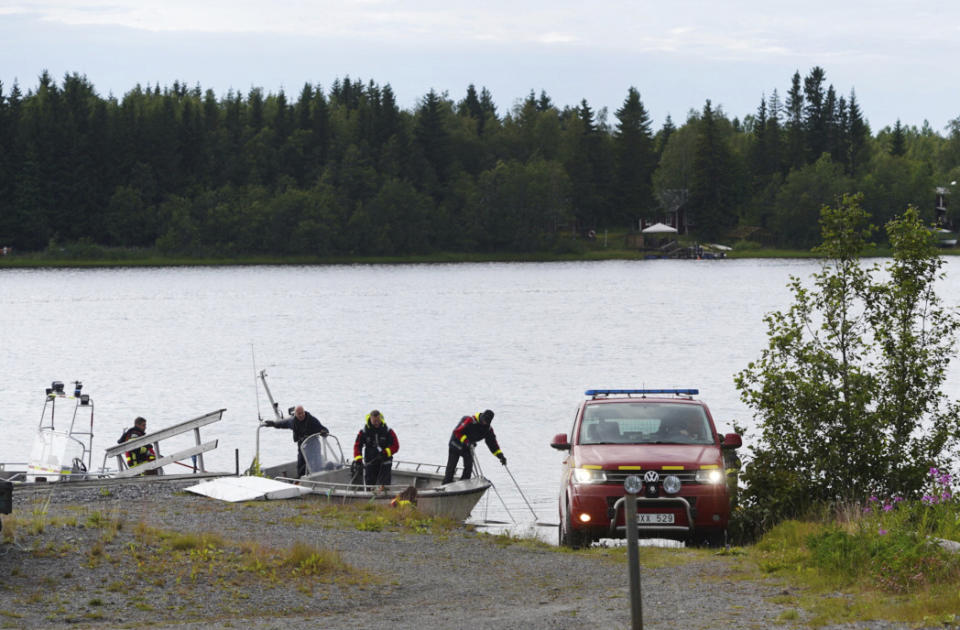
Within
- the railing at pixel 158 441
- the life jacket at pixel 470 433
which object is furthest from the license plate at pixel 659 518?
the railing at pixel 158 441

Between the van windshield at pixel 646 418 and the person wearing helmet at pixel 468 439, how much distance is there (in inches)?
195

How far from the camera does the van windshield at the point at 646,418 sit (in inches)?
600

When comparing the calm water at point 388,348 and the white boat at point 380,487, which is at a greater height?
the white boat at point 380,487

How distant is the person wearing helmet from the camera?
20625 mm

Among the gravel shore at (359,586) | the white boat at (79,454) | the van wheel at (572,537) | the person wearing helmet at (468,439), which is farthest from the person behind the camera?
the white boat at (79,454)

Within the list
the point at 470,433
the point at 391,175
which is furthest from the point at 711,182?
the point at 470,433

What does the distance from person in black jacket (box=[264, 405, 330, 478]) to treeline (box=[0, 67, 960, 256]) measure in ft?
387

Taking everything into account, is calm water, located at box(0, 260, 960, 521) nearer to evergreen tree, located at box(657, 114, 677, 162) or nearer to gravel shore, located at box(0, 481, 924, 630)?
gravel shore, located at box(0, 481, 924, 630)

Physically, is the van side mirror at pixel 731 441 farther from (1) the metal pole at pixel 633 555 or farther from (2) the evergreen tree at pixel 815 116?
(2) the evergreen tree at pixel 815 116

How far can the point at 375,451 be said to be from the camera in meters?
20.5

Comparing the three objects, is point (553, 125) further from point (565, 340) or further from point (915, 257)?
point (915, 257)

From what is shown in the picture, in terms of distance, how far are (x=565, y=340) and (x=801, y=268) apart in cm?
7083

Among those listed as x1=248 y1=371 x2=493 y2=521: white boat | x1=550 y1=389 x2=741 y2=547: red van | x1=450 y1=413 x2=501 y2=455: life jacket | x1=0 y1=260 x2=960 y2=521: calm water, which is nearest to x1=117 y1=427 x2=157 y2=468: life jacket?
x1=248 y1=371 x2=493 y2=521: white boat

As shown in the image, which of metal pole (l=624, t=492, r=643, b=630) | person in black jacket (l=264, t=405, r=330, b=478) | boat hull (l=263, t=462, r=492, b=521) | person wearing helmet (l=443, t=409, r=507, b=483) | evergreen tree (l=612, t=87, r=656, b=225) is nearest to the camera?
Answer: metal pole (l=624, t=492, r=643, b=630)
